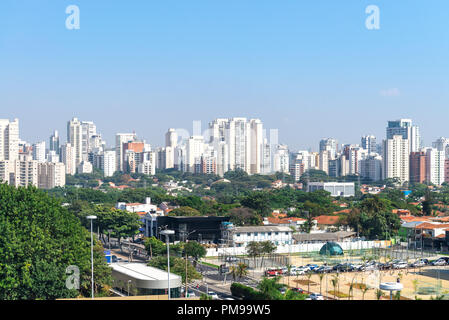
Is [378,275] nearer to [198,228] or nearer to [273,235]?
[273,235]

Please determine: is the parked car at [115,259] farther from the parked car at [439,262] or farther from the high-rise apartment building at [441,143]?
the high-rise apartment building at [441,143]

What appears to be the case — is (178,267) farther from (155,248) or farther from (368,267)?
(368,267)

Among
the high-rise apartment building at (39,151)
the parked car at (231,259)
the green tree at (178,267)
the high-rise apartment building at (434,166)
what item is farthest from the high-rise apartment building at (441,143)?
the green tree at (178,267)

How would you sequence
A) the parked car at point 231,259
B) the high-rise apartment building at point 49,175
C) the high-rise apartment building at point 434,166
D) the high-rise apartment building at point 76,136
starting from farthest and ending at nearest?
the high-rise apartment building at point 76,136 < the high-rise apartment building at point 434,166 < the high-rise apartment building at point 49,175 < the parked car at point 231,259

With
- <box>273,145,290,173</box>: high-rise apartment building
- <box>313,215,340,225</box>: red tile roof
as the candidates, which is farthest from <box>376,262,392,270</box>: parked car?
<box>273,145,290,173</box>: high-rise apartment building
